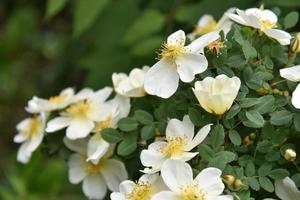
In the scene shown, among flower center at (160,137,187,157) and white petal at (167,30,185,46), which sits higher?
white petal at (167,30,185,46)

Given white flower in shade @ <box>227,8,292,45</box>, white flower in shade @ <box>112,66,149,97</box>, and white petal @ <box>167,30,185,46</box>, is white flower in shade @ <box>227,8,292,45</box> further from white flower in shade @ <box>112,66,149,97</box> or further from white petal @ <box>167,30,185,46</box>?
white flower in shade @ <box>112,66,149,97</box>

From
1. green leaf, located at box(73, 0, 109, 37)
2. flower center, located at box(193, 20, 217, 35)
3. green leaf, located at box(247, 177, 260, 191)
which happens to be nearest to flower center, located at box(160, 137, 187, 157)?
green leaf, located at box(247, 177, 260, 191)

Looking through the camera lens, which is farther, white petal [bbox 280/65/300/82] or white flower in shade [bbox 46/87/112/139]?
white flower in shade [bbox 46/87/112/139]

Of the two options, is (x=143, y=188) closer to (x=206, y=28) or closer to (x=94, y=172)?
(x=94, y=172)

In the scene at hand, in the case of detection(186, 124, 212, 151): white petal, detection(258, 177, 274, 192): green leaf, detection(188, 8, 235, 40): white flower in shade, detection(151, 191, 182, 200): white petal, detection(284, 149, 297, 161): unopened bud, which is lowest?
detection(258, 177, 274, 192): green leaf

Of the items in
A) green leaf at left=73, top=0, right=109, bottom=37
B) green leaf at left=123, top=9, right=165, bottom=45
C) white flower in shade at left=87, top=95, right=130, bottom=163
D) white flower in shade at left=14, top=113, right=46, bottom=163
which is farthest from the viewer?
green leaf at left=123, top=9, right=165, bottom=45

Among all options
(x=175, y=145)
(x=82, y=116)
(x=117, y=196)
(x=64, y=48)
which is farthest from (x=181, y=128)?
(x=64, y=48)

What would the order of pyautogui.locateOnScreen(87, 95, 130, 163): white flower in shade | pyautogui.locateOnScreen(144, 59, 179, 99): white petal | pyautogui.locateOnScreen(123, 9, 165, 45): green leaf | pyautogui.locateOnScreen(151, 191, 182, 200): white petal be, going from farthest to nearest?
1. pyautogui.locateOnScreen(123, 9, 165, 45): green leaf
2. pyautogui.locateOnScreen(87, 95, 130, 163): white flower in shade
3. pyautogui.locateOnScreen(144, 59, 179, 99): white petal
4. pyautogui.locateOnScreen(151, 191, 182, 200): white petal
